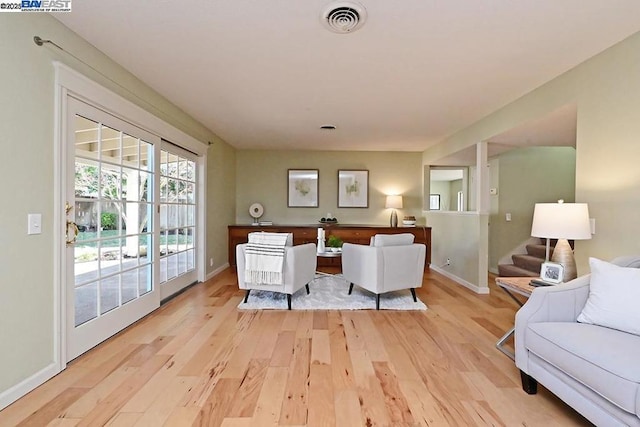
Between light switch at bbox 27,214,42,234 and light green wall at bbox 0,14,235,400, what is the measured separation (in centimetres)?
3

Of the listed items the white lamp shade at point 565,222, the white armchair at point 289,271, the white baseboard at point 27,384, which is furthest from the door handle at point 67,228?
the white lamp shade at point 565,222

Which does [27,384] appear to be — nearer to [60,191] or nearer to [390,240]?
[60,191]

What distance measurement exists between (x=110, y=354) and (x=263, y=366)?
122 cm

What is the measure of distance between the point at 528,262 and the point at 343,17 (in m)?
4.75

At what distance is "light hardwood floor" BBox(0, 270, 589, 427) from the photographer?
175 centimetres

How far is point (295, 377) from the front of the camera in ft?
7.10

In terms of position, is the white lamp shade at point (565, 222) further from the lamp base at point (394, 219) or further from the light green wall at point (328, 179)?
the light green wall at point (328, 179)

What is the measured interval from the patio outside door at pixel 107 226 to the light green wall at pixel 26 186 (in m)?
0.18

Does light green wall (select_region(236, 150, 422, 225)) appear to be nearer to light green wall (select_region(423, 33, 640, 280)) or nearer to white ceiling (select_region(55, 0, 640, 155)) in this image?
white ceiling (select_region(55, 0, 640, 155))

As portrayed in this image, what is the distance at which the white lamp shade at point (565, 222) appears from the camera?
7.52 ft

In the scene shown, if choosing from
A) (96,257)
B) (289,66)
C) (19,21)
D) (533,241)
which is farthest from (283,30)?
(533,241)

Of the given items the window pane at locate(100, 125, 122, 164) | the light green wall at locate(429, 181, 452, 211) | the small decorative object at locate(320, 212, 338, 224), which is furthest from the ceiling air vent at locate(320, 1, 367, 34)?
the light green wall at locate(429, 181, 452, 211)

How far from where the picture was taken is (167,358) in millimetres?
2420

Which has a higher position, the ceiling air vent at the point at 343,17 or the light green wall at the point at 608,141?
the ceiling air vent at the point at 343,17
